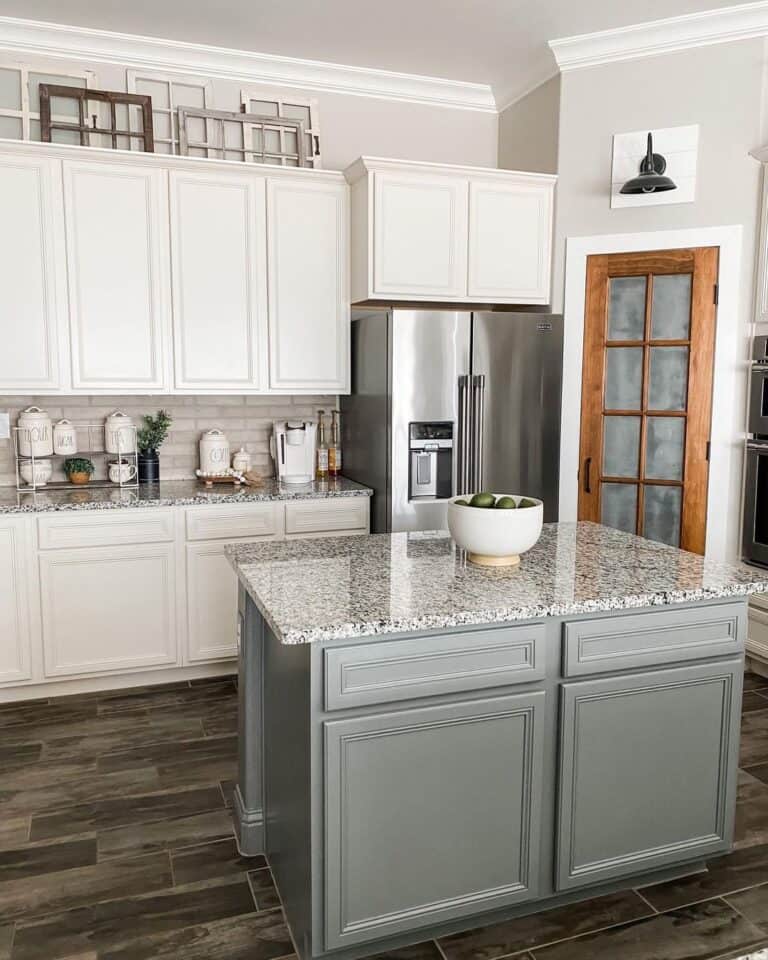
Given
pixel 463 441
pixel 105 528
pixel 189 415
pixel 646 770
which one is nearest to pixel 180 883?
pixel 646 770

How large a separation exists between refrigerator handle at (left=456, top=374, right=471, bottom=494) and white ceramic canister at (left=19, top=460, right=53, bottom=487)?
2055 millimetres

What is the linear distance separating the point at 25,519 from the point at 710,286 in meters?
3.46

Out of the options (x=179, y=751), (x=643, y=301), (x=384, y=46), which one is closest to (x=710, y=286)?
(x=643, y=301)

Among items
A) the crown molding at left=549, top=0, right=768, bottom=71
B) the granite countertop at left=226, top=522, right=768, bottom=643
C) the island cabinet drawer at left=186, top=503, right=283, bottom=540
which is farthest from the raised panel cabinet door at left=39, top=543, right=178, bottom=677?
the crown molding at left=549, top=0, right=768, bottom=71

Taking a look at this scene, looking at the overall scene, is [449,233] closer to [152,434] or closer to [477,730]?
[152,434]

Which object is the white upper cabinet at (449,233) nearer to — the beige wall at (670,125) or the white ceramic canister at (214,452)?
the beige wall at (670,125)

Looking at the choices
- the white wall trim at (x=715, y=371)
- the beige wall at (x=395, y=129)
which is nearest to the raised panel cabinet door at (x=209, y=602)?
the white wall trim at (x=715, y=371)

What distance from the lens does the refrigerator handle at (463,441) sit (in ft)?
13.1

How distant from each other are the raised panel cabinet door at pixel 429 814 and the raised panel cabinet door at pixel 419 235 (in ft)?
8.42

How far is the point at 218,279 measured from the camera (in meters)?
4.05

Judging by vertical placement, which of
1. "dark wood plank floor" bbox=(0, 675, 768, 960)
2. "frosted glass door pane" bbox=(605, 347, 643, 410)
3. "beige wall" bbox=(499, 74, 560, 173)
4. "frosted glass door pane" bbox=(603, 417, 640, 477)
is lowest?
"dark wood plank floor" bbox=(0, 675, 768, 960)

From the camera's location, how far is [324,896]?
1.94 meters

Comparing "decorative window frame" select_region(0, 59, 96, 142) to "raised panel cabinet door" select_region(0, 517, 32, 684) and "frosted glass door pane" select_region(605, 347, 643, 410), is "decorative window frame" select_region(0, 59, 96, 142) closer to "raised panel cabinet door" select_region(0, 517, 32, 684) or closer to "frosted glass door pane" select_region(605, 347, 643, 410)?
"raised panel cabinet door" select_region(0, 517, 32, 684)

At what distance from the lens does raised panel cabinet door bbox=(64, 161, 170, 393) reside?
382cm
